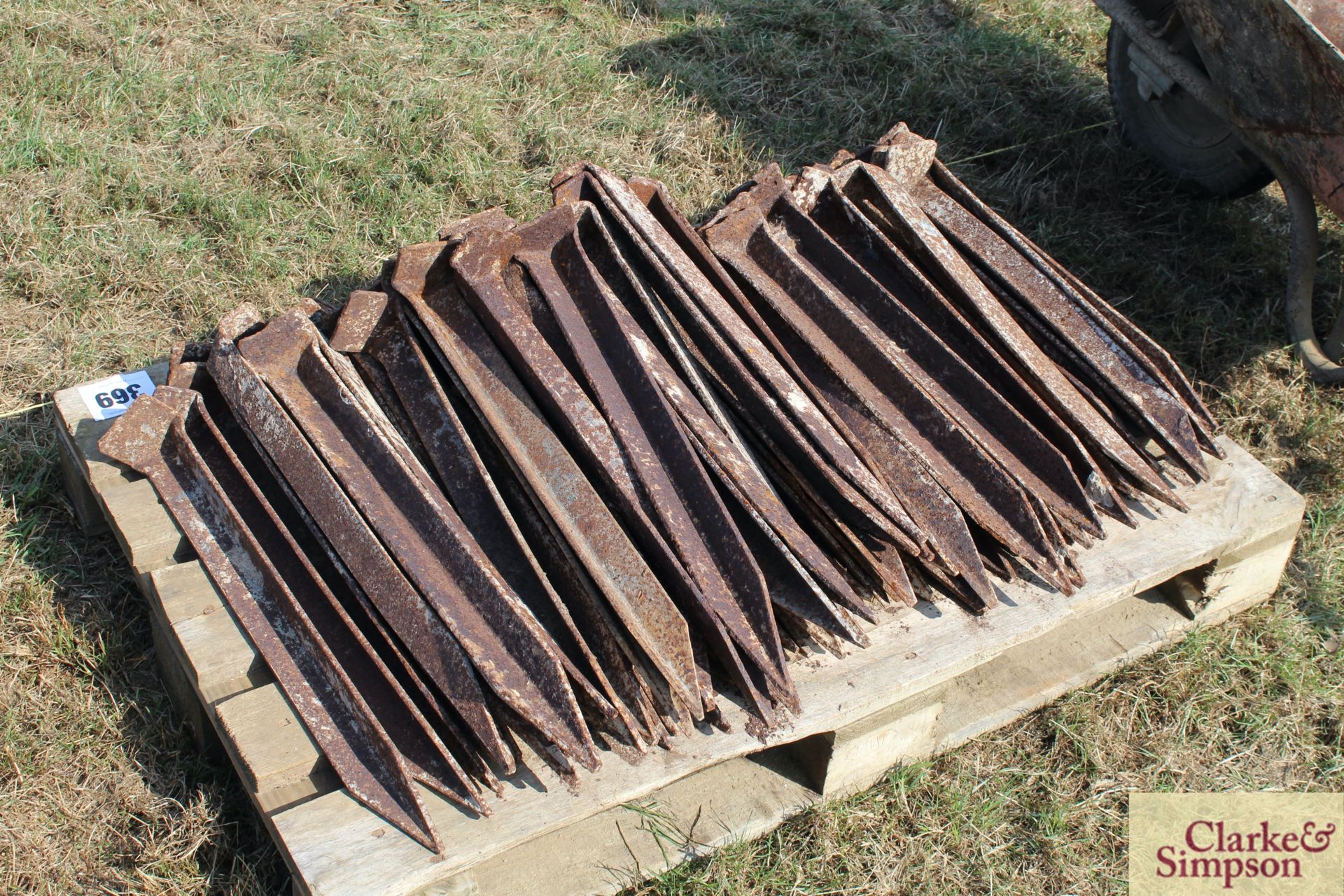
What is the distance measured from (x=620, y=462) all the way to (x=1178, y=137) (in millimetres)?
3395

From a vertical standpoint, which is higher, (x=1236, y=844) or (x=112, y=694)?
(x=112, y=694)

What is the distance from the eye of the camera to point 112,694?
2.96 meters

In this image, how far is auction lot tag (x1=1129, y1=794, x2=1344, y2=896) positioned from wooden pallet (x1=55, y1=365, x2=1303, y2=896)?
41cm

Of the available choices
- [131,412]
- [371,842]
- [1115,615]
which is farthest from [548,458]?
[1115,615]

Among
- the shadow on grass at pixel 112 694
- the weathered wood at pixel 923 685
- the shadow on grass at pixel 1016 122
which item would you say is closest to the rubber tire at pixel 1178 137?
the shadow on grass at pixel 1016 122

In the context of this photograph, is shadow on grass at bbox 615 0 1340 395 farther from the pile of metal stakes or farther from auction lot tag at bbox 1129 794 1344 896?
auction lot tag at bbox 1129 794 1344 896

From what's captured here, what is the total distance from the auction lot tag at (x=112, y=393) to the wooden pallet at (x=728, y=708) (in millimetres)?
36

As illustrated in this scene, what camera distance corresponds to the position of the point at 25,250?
399cm

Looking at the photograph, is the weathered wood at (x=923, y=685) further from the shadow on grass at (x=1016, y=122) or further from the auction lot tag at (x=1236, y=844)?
the shadow on grass at (x=1016, y=122)

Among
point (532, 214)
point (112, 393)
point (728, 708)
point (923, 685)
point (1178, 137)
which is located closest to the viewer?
point (728, 708)

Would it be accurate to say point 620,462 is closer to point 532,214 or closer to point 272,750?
point 272,750

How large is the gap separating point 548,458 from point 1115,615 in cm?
177

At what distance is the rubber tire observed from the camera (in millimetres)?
4496

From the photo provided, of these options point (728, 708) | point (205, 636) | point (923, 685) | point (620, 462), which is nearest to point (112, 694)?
point (205, 636)
